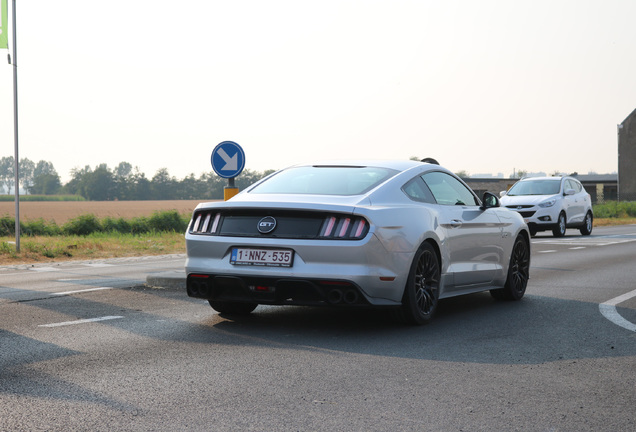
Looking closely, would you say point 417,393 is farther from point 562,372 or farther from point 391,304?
point 391,304

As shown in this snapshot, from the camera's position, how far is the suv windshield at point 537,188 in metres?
24.2

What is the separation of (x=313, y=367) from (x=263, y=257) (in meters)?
1.47

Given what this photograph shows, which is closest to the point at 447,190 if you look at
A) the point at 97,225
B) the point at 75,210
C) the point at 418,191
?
the point at 418,191

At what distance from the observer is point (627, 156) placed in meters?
77.9

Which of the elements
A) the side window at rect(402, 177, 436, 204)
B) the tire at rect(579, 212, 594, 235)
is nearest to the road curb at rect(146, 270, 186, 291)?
the side window at rect(402, 177, 436, 204)

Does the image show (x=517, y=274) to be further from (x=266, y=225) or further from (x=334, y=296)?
(x=266, y=225)

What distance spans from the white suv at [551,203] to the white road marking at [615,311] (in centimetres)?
1363

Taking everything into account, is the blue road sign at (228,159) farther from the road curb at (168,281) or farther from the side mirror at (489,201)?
the side mirror at (489,201)

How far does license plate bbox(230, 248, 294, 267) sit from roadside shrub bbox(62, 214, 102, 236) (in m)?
27.3

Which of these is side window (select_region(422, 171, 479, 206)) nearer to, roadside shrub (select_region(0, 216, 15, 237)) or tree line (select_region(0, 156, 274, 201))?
roadside shrub (select_region(0, 216, 15, 237))

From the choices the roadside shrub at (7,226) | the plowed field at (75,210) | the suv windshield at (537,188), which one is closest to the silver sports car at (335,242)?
the suv windshield at (537,188)

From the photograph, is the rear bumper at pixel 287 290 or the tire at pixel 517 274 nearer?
the rear bumper at pixel 287 290

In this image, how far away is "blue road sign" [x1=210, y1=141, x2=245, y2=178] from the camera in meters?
12.2

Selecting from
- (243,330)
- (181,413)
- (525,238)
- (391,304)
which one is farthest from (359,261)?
(525,238)
